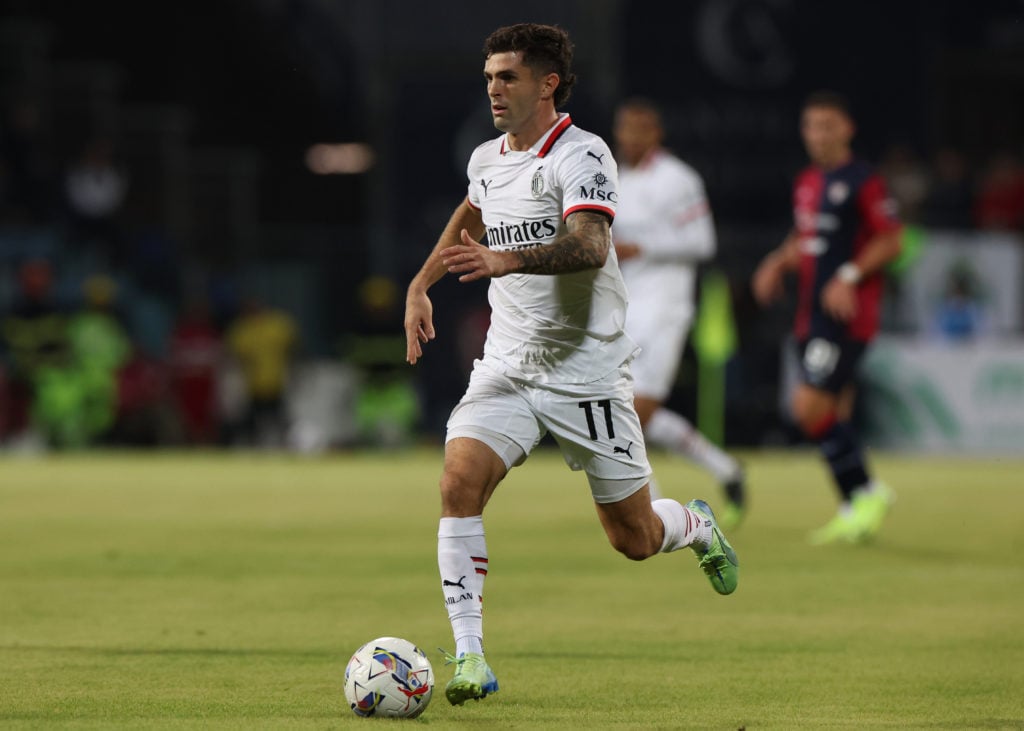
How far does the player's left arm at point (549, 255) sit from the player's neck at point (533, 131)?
17.0 inches

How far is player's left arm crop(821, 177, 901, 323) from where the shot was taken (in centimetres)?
1144

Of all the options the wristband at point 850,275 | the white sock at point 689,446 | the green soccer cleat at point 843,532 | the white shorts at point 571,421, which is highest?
the wristband at point 850,275

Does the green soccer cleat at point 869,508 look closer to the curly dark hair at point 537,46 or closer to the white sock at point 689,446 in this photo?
the white sock at point 689,446

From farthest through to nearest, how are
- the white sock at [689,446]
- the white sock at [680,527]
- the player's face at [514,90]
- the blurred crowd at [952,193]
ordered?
the blurred crowd at [952,193]
the white sock at [689,446]
the white sock at [680,527]
the player's face at [514,90]

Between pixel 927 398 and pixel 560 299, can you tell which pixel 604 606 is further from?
pixel 927 398

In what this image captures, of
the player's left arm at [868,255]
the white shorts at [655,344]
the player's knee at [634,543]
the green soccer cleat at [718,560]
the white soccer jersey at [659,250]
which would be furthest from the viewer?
the white soccer jersey at [659,250]

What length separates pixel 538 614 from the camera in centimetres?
858

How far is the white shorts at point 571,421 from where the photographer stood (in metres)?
6.61

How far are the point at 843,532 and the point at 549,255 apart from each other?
621cm

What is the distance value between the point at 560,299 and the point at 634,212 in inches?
216

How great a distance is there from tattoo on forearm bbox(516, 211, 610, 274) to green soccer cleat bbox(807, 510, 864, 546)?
5.86m

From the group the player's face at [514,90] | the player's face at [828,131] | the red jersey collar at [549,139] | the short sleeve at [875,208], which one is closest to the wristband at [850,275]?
the short sleeve at [875,208]

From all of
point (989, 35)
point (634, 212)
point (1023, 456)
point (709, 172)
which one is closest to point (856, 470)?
point (634, 212)

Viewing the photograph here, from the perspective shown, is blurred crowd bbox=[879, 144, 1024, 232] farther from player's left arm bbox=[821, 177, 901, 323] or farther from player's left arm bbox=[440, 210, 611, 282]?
player's left arm bbox=[440, 210, 611, 282]
